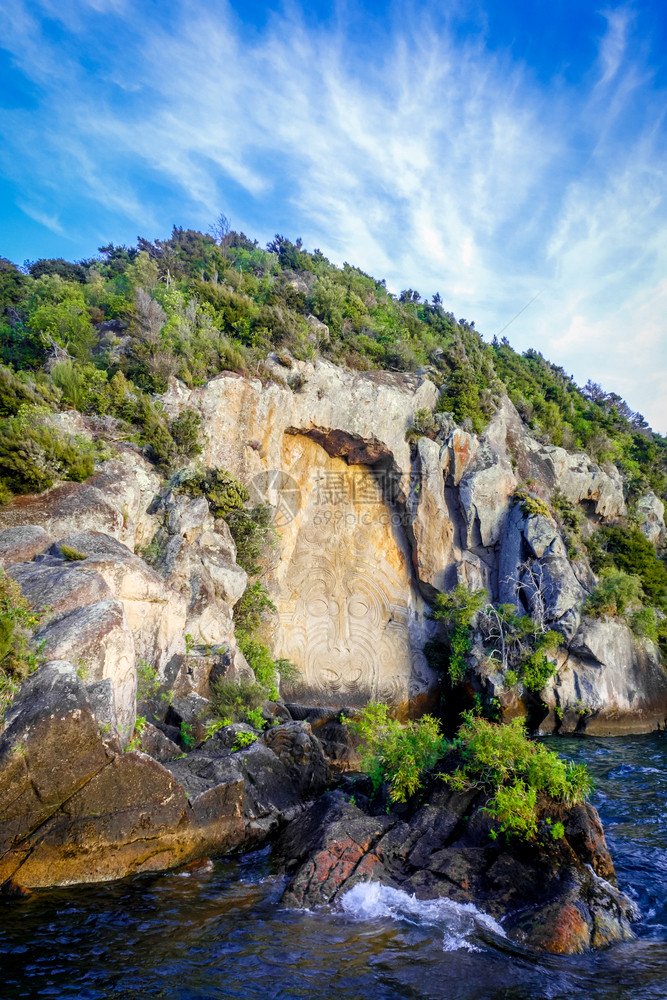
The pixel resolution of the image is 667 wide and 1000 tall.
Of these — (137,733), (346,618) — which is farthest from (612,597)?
(137,733)

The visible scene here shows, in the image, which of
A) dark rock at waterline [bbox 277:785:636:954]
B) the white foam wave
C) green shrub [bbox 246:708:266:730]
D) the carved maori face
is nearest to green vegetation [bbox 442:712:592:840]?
dark rock at waterline [bbox 277:785:636:954]

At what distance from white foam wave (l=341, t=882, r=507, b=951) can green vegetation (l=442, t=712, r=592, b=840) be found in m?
1.02

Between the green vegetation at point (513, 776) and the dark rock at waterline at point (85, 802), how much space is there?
4.09 m

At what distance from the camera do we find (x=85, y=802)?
7234mm

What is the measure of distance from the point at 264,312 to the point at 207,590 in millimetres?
13688

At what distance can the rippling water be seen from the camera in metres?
4.75

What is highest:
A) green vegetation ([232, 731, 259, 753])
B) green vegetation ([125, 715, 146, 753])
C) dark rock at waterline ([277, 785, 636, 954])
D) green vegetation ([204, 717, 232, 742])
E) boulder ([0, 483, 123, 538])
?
boulder ([0, 483, 123, 538])

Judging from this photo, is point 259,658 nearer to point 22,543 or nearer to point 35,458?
point 22,543

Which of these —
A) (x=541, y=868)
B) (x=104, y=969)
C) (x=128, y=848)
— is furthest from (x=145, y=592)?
(x=541, y=868)

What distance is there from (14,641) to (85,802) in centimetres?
263

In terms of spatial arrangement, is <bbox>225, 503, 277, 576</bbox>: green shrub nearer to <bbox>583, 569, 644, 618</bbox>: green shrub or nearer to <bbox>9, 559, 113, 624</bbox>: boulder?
<bbox>9, 559, 113, 624</bbox>: boulder

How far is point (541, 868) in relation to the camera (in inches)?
248

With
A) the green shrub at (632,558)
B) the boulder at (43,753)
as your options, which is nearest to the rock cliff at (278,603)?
the boulder at (43,753)

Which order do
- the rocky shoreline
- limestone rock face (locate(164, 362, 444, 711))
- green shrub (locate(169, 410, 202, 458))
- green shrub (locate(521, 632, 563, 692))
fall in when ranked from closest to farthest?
the rocky shoreline → green shrub (locate(169, 410, 202, 458)) → green shrub (locate(521, 632, 563, 692)) → limestone rock face (locate(164, 362, 444, 711))
